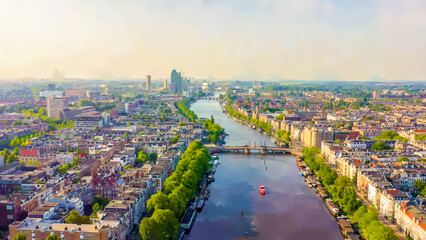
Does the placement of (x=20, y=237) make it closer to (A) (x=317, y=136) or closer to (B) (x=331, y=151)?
(B) (x=331, y=151)

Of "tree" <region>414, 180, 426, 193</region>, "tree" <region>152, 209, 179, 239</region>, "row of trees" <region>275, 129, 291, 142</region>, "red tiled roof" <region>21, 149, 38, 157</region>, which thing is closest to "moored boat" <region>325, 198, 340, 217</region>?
Answer: "tree" <region>414, 180, 426, 193</region>

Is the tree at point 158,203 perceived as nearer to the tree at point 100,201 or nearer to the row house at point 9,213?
the tree at point 100,201

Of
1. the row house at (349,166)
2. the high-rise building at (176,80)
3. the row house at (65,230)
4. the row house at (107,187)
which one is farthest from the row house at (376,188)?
the high-rise building at (176,80)

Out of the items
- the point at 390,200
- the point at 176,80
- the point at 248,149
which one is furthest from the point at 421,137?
the point at 176,80

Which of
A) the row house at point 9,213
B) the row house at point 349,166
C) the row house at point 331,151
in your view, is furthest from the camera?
the row house at point 331,151

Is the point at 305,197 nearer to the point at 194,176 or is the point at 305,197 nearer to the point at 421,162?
the point at 194,176

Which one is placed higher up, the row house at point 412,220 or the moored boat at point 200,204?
the row house at point 412,220

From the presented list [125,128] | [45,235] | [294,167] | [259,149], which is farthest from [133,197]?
[125,128]

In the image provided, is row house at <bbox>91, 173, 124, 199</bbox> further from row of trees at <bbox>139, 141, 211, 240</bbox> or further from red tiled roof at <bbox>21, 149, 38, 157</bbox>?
red tiled roof at <bbox>21, 149, 38, 157</bbox>
